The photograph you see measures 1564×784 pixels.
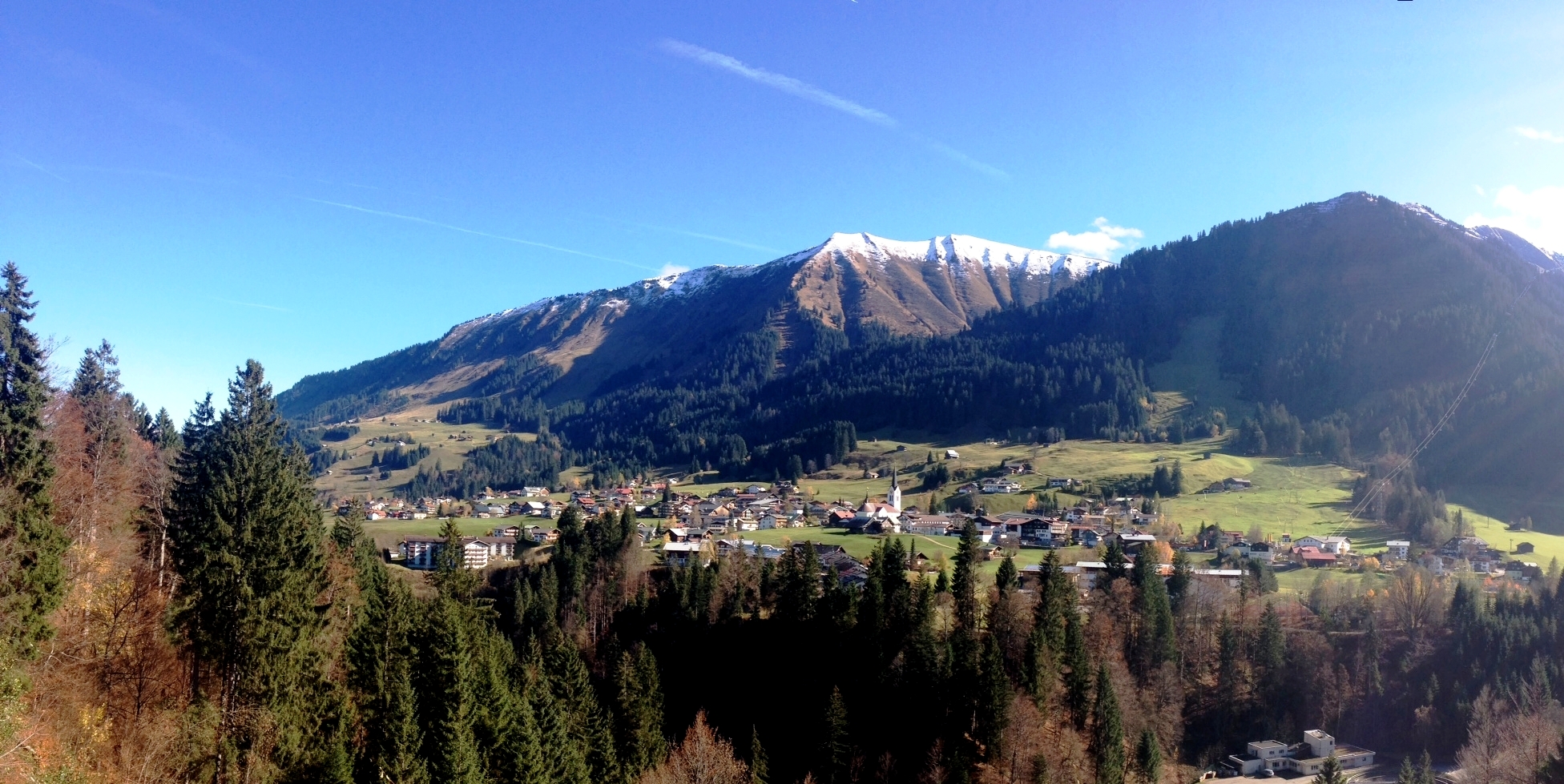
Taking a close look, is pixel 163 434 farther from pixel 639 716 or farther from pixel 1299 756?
pixel 1299 756

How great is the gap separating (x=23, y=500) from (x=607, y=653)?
35.5 metres

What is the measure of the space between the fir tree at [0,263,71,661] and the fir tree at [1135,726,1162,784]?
48.9 meters

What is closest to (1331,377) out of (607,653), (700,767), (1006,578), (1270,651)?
(1270,651)

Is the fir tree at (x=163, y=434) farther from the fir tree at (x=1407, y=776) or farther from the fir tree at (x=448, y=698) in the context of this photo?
the fir tree at (x=1407, y=776)

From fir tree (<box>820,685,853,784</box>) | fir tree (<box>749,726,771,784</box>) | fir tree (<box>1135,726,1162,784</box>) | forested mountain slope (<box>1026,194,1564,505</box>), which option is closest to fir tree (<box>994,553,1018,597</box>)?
fir tree (<box>1135,726,1162,784</box>)

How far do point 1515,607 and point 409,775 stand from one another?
242 feet

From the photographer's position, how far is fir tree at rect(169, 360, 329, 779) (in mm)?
22641

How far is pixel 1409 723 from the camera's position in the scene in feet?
188

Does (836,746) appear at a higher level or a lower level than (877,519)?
lower

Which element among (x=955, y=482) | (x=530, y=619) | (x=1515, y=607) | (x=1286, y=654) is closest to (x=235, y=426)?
(x=530, y=619)

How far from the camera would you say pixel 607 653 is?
170 ft

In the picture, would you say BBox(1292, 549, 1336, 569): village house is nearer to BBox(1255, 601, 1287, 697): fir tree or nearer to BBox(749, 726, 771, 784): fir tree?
BBox(1255, 601, 1287, 697): fir tree

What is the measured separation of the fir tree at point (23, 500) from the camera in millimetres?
17812

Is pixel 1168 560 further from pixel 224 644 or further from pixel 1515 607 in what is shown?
pixel 224 644
